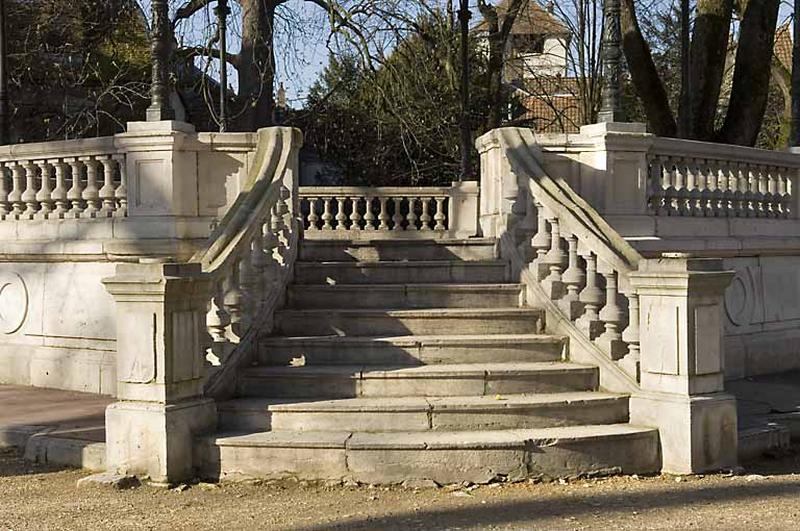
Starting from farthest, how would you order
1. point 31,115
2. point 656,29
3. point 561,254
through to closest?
point 656,29 → point 31,115 → point 561,254

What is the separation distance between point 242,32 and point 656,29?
1796 cm

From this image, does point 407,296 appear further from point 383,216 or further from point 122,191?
point 383,216

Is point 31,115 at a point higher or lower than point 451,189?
higher

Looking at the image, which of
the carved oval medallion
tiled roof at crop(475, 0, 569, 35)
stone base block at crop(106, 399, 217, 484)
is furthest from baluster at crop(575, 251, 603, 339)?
tiled roof at crop(475, 0, 569, 35)

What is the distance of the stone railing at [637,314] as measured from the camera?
6949 mm

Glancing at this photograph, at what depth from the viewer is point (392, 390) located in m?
7.45

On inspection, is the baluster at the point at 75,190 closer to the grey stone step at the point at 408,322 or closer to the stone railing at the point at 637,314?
the grey stone step at the point at 408,322

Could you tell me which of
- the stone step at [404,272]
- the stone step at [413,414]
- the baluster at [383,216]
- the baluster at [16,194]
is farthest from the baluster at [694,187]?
the baluster at [16,194]

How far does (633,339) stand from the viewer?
24.6ft

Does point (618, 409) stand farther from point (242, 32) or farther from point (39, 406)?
point (242, 32)

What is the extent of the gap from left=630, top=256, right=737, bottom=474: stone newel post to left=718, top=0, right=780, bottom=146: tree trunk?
8.44m

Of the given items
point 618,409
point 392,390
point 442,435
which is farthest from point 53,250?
point 618,409

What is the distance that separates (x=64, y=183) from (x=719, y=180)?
7.41 m

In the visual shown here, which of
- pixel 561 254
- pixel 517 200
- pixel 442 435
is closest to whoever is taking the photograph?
pixel 442 435
